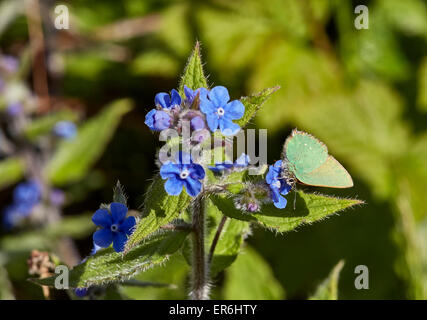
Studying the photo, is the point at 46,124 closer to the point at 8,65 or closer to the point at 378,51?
the point at 8,65

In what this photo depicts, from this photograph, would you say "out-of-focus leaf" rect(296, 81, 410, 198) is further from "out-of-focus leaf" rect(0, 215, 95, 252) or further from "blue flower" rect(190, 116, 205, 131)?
"blue flower" rect(190, 116, 205, 131)

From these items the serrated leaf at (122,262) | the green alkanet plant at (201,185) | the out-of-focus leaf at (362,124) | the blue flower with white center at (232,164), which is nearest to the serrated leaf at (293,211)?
the green alkanet plant at (201,185)

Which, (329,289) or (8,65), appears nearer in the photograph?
(329,289)

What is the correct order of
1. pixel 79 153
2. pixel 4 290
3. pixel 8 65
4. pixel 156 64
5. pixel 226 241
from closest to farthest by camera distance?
pixel 226 241 → pixel 4 290 → pixel 8 65 → pixel 79 153 → pixel 156 64

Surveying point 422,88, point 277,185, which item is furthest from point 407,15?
point 277,185

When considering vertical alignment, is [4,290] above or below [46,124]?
below

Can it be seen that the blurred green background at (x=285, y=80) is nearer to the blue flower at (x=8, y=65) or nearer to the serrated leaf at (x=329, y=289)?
the blue flower at (x=8, y=65)
